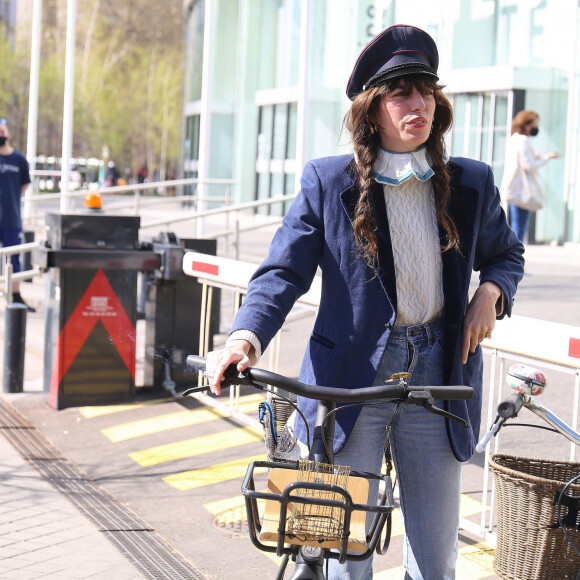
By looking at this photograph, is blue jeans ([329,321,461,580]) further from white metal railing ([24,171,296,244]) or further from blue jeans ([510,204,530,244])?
blue jeans ([510,204,530,244])

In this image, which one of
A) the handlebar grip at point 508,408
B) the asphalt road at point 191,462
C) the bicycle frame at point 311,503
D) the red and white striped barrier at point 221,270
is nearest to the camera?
the bicycle frame at point 311,503

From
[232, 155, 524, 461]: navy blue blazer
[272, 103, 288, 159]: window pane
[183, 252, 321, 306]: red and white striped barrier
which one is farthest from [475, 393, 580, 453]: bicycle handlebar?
[272, 103, 288, 159]: window pane

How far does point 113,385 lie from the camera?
7.40m

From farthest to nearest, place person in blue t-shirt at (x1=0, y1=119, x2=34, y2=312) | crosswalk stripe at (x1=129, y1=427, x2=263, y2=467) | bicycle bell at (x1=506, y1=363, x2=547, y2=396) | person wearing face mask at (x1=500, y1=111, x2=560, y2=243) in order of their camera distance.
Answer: person wearing face mask at (x1=500, y1=111, x2=560, y2=243) < person in blue t-shirt at (x1=0, y1=119, x2=34, y2=312) < crosswalk stripe at (x1=129, y1=427, x2=263, y2=467) < bicycle bell at (x1=506, y1=363, x2=547, y2=396)

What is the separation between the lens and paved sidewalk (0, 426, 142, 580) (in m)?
4.29

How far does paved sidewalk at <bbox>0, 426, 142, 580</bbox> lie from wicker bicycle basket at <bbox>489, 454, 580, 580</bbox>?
1.57m

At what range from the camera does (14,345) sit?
774 centimetres

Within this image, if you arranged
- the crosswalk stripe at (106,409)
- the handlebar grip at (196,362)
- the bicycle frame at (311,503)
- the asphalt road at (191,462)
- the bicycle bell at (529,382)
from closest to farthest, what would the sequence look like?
the bicycle frame at (311,503), the handlebar grip at (196,362), the bicycle bell at (529,382), the asphalt road at (191,462), the crosswalk stripe at (106,409)

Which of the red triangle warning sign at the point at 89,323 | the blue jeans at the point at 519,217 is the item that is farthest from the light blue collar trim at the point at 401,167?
the blue jeans at the point at 519,217

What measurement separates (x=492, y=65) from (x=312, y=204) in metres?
19.5

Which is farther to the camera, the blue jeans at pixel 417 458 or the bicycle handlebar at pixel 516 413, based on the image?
the bicycle handlebar at pixel 516 413

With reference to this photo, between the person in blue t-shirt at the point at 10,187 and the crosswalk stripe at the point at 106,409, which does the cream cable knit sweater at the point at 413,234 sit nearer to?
the crosswalk stripe at the point at 106,409

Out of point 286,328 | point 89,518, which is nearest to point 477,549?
point 89,518

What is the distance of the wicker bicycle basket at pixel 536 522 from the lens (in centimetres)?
355
